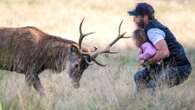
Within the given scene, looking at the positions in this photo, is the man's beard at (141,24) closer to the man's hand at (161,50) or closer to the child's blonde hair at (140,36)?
the child's blonde hair at (140,36)

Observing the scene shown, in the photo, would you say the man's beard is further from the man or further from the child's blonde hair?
the child's blonde hair

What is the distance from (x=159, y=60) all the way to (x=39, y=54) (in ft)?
10.6

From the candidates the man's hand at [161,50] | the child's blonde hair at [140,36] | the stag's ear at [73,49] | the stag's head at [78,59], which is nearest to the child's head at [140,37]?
the child's blonde hair at [140,36]

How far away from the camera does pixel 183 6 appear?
3189cm

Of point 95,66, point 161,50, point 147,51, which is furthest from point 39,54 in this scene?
point 161,50

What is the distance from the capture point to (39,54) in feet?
44.3

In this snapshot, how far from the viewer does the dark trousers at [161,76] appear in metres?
10.8

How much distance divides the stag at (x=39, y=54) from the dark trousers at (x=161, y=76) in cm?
225

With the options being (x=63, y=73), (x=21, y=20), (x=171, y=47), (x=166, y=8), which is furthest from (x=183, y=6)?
(x=171, y=47)

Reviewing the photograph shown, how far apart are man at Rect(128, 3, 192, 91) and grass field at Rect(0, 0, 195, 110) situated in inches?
7.4

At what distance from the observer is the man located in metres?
10.8

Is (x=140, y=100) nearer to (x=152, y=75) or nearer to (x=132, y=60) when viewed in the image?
(x=152, y=75)

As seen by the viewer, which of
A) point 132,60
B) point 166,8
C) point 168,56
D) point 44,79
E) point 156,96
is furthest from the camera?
point 166,8

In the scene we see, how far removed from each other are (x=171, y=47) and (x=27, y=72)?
3059 millimetres
